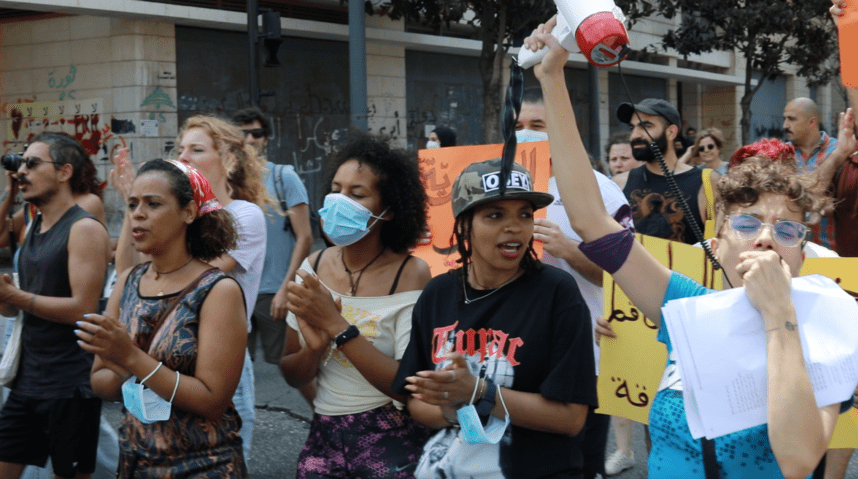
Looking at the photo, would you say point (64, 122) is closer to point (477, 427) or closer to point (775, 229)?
point (477, 427)

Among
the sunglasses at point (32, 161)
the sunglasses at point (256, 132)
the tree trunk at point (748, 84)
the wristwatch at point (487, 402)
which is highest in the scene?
the tree trunk at point (748, 84)

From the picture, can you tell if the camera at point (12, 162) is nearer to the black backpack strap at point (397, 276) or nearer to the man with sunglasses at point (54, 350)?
the man with sunglasses at point (54, 350)

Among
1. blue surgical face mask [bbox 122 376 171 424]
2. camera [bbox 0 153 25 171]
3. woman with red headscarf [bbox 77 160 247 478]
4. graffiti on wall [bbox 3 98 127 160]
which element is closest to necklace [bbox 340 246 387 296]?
woman with red headscarf [bbox 77 160 247 478]

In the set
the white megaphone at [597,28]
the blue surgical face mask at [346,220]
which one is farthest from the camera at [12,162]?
the white megaphone at [597,28]

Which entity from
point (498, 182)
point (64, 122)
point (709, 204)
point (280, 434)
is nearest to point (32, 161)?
point (280, 434)

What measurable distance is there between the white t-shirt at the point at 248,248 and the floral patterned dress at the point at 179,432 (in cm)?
118

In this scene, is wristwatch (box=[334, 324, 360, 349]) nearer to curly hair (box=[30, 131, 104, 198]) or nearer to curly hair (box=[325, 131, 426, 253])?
curly hair (box=[325, 131, 426, 253])

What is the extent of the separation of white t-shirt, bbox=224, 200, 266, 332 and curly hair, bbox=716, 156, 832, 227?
8.11 ft

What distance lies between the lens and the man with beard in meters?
4.89

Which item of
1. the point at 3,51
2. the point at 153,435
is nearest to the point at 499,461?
the point at 153,435

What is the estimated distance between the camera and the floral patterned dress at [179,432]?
2732mm

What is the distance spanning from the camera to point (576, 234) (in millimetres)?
3660

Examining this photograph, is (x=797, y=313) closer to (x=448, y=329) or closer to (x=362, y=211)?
(x=448, y=329)

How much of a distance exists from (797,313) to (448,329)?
102 cm
